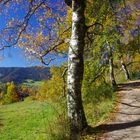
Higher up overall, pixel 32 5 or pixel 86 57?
pixel 32 5

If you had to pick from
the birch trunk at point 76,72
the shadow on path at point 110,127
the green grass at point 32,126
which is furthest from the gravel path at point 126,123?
the green grass at point 32,126

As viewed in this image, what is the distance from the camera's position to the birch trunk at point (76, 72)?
14.3 meters

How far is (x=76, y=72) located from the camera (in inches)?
572

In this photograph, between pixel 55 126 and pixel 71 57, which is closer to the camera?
pixel 55 126

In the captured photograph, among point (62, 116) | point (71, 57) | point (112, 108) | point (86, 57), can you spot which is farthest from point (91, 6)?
point (62, 116)

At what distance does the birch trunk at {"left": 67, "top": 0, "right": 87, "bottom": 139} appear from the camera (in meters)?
14.3

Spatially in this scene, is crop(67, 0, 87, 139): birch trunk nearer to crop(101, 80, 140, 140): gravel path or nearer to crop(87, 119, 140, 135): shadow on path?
crop(87, 119, 140, 135): shadow on path

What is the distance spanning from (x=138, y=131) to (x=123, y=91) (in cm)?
1436

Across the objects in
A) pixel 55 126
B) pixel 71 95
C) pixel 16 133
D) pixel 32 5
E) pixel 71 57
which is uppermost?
pixel 32 5

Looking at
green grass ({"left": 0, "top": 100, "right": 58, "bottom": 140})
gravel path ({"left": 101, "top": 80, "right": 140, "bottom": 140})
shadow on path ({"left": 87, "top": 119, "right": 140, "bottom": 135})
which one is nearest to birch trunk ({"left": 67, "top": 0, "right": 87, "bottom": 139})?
shadow on path ({"left": 87, "top": 119, "right": 140, "bottom": 135})

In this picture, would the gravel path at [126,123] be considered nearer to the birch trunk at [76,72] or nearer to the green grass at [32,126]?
the birch trunk at [76,72]

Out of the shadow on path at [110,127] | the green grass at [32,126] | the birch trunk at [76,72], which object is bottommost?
the green grass at [32,126]

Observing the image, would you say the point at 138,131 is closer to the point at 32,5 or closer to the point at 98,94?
the point at 32,5

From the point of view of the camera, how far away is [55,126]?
1334 centimetres
